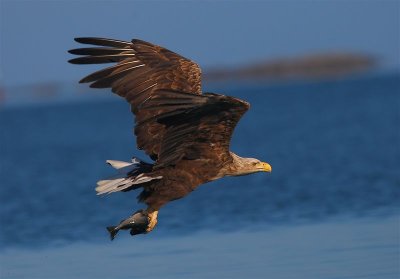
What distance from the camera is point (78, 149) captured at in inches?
1240

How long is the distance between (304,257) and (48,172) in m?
13.7

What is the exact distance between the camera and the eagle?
348 inches

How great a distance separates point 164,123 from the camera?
9.20m

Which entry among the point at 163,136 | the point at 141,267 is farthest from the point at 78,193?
the point at 163,136

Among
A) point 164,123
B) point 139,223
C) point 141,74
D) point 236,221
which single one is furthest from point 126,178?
point 236,221

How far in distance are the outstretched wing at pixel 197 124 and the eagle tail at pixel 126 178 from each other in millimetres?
188

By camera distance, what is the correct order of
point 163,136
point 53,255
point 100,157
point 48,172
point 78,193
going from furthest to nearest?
point 100,157 → point 48,172 → point 78,193 → point 53,255 → point 163,136

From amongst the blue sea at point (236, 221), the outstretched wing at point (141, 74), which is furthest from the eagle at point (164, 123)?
the blue sea at point (236, 221)

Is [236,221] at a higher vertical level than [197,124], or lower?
higher

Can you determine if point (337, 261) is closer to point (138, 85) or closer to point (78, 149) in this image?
point (138, 85)

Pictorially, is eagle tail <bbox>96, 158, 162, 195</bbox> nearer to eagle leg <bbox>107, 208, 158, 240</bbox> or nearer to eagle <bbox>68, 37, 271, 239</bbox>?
eagle <bbox>68, 37, 271, 239</bbox>

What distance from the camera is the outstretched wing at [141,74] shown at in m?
9.76

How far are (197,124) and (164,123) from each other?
27 cm

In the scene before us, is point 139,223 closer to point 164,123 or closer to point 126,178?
point 126,178
